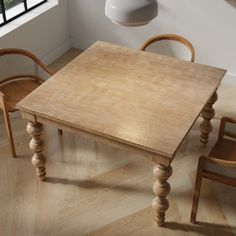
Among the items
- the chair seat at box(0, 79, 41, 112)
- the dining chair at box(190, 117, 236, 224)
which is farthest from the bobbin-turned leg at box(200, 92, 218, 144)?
the chair seat at box(0, 79, 41, 112)

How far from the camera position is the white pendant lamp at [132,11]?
73.2 inches

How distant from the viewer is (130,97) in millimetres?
2770

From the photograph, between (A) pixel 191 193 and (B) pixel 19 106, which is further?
(A) pixel 191 193

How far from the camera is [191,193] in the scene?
3062 mm

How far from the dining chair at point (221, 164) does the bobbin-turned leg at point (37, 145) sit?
1.13 metres

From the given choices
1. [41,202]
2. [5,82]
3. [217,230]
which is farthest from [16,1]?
[217,230]

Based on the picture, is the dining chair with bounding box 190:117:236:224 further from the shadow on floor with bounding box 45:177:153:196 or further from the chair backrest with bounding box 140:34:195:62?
the chair backrest with bounding box 140:34:195:62

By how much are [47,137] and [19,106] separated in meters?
0.94

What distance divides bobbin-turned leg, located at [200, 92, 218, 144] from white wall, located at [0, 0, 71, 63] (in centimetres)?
201

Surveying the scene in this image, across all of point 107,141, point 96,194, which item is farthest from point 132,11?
point 96,194

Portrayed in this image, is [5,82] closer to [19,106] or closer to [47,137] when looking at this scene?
[47,137]

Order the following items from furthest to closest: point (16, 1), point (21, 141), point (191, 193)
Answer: point (16, 1) < point (21, 141) < point (191, 193)

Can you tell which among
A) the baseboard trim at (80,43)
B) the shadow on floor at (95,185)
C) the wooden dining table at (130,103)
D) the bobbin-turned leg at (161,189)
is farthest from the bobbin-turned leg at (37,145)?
the baseboard trim at (80,43)

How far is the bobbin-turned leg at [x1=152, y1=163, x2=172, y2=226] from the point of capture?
2.50 meters
